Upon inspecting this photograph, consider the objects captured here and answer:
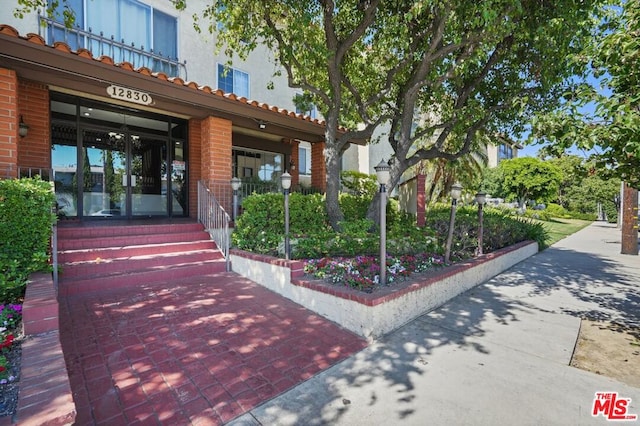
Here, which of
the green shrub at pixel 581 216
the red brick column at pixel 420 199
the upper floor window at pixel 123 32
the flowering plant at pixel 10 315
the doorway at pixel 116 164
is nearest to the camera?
the flowering plant at pixel 10 315

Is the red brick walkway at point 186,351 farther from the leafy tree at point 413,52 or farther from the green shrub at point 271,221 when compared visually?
the leafy tree at point 413,52

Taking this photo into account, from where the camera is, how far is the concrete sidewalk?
98.8 inches

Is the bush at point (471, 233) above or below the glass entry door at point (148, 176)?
below

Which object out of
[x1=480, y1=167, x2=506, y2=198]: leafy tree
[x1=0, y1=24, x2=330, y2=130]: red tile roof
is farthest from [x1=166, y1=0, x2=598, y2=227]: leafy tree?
[x1=480, y1=167, x2=506, y2=198]: leafy tree

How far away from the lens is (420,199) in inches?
291

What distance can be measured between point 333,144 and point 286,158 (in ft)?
16.5

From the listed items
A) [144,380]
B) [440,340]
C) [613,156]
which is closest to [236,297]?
[144,380]

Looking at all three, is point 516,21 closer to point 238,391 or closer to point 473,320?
point 473,320

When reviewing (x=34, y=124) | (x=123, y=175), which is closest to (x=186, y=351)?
(x=34, y=124)

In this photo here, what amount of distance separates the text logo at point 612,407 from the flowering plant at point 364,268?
241cm

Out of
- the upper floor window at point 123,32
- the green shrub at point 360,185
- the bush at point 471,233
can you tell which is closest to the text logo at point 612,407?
the bush at point 471,233

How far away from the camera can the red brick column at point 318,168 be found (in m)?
10.7

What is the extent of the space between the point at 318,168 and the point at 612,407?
912cm

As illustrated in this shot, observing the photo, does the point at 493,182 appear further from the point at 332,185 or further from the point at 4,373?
the point at 4,373
